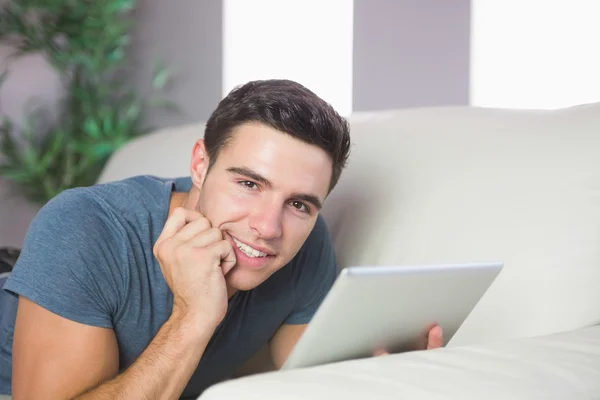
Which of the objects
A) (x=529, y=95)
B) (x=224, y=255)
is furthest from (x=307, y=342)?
(x=529, y=95)

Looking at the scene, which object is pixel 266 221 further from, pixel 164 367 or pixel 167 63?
pixel 167 63

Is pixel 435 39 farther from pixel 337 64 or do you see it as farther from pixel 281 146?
pixel 281 146

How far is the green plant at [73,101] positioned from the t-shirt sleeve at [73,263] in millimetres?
2596

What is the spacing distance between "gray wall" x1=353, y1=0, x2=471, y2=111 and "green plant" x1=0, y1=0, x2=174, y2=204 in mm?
1184

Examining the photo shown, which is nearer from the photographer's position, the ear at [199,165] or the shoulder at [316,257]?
the ear at [199,165]

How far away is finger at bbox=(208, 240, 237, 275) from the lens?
1.36 m

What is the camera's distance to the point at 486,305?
4.83 feet

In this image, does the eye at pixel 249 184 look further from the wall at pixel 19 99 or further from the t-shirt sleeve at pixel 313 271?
the wall at pixel 19 99

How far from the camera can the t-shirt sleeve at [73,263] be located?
4.29 ft

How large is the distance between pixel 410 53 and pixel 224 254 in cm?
190

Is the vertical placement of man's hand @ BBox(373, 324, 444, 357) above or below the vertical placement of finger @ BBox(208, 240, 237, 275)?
below

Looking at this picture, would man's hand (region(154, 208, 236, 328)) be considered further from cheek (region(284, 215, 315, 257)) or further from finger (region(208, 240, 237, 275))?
cheek (region(284, 215, 315, 257))

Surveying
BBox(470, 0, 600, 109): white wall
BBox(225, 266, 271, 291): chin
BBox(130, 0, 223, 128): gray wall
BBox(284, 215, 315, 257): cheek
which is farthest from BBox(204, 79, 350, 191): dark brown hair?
BBox(130, 0, 223, 128): gray wall

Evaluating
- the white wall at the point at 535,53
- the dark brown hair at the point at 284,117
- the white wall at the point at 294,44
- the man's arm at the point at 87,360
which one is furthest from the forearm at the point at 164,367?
the white wall at the point at 294,44
